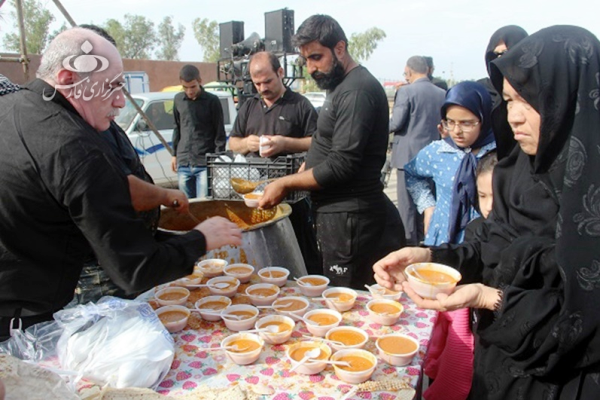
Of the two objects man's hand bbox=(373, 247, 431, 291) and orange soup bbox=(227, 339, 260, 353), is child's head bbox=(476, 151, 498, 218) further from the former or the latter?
orange soup bbox=(227, 339, 260, 353)

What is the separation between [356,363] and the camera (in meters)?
1.49

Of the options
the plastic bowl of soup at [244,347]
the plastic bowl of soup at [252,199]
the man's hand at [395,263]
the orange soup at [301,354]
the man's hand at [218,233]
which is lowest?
the orange soup at [301,354]

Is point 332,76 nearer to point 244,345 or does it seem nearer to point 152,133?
point 244,345

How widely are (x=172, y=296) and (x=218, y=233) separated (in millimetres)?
410

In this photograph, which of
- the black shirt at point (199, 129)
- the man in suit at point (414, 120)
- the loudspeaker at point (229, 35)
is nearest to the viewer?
the man in suit at point (414, 120)

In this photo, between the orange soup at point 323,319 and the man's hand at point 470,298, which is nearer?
the man's hand at point 470,298

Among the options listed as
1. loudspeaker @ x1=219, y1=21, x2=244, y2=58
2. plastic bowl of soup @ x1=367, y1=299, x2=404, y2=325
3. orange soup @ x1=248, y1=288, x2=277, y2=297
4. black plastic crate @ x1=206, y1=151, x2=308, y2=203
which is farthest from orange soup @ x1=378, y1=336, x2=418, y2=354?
loudspeaker @ x1=219, y1=21, x2=244, y2=58

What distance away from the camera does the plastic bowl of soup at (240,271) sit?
7.14ft

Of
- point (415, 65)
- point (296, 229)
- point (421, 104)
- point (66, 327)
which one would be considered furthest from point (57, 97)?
point (415, 65)

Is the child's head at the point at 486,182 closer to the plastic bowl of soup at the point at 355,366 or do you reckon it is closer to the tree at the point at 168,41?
the plastic bowl of soup at the point at 355,366

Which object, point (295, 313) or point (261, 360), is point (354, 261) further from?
point (261, 360)

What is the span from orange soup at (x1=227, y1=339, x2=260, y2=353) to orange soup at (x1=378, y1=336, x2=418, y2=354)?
0.44 metres

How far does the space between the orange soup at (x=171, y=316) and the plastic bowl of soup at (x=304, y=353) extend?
481 mm

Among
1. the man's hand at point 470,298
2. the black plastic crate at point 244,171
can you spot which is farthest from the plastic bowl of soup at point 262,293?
the black plastic crate at point 244,171
